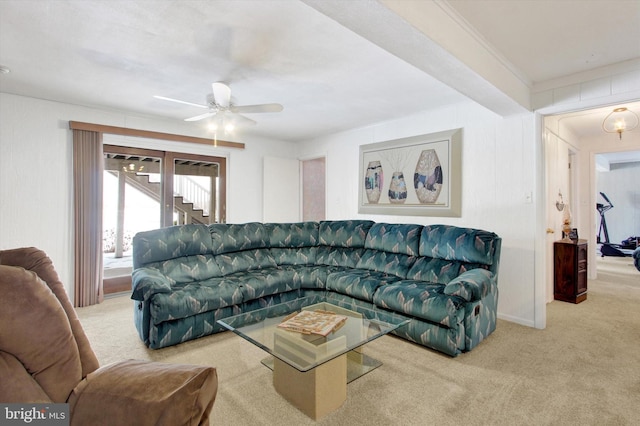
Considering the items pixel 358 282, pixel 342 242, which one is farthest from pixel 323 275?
pixel 342 242

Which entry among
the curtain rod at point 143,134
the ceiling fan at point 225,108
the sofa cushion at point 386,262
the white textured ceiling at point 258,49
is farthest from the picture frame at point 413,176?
the curtain rod at point 143,134

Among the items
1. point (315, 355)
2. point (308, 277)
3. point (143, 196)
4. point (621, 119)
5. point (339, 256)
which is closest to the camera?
point (315, 355)

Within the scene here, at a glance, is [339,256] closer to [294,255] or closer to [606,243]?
[294,255]

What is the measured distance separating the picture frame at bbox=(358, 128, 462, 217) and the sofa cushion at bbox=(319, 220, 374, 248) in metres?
0.58

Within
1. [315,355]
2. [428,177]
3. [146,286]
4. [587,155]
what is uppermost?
[587,155]

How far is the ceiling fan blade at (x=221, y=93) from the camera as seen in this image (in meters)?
2.75

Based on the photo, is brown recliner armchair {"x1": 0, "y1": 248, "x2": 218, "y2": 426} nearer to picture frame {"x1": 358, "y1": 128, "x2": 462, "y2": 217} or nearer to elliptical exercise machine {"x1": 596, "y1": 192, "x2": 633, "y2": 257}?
picture frame {"x1": 358, "y1": 128, "x2": 462, "y2": 217}

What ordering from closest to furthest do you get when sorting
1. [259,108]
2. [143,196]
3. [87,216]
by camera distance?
1. [259,108]
2. [87,216]
3. [143,196]

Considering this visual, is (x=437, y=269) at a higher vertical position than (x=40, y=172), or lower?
lower

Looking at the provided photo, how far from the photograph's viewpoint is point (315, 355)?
1699 millimetres

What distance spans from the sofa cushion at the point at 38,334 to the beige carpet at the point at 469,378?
3.04 feet

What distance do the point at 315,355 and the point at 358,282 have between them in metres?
1.55

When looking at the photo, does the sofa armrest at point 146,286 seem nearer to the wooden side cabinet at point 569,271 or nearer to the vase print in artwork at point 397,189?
the vase print in artwork at point 397,189

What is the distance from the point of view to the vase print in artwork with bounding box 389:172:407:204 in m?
4.26
